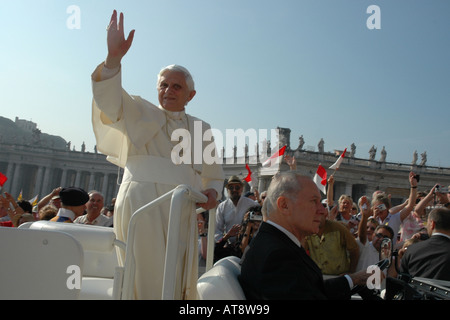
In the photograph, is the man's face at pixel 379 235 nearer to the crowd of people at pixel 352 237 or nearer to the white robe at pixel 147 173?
the crowd of people at pixel 352 237

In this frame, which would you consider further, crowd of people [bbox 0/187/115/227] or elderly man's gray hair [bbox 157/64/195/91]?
crowd of people [bbox 0/187/115/227]

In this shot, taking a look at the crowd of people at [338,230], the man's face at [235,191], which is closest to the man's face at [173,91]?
the crowd of people at [338,230]

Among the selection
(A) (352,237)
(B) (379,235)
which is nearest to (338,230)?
(A) (352,237)

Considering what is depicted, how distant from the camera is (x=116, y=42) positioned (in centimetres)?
303

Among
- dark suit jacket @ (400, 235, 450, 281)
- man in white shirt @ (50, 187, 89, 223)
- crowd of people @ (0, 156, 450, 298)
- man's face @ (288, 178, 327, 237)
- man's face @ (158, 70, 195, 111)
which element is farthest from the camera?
man in white shirt @ (50, 187, 89, 223)

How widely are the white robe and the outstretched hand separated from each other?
0.12 m

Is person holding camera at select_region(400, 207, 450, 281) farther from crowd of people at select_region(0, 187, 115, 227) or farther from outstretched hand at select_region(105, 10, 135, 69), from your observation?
crowd of people at select_region(0, 187, 115, 227)

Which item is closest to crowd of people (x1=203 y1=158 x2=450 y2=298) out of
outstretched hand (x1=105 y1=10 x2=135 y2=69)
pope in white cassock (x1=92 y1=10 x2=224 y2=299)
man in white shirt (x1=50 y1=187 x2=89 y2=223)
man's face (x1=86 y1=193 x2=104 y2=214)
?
pope in white cassock (x1=92 y1=10 x2=224 y2=299)

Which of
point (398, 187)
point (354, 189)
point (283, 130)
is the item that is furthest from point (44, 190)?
point (398, 187)

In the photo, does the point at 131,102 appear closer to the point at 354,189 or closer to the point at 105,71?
the point at 105,71

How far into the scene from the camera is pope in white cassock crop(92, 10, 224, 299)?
2.99 meters

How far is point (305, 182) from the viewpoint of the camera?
2.74 meters

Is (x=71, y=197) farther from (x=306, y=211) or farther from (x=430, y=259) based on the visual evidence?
(x=430, y=259)

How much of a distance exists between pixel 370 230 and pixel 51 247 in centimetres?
579
